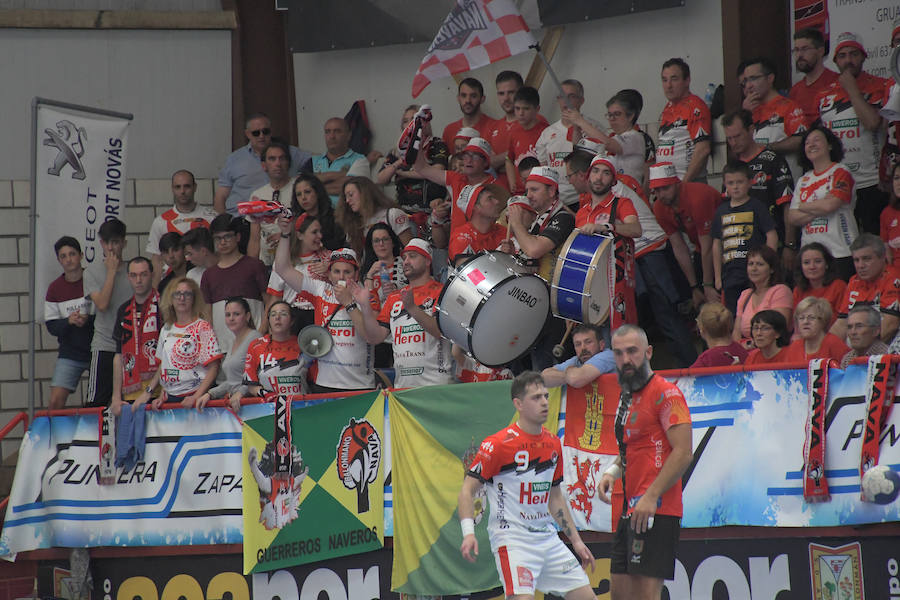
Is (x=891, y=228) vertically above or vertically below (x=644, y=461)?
above

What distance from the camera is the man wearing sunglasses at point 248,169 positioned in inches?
573

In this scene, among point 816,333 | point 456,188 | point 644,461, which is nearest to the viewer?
point 644,461

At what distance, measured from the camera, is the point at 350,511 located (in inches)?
410

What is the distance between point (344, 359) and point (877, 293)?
→ 183 inches

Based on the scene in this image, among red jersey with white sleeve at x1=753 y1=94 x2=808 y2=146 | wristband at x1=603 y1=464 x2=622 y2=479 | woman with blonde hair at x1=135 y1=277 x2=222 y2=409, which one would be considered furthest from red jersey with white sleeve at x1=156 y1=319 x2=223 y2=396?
red jersey with white sleeve at x1=753 y1=94 x2=808 y2=146

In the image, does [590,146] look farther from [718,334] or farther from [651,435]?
[651,435]

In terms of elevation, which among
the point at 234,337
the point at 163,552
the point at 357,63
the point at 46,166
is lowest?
the point at 163,552

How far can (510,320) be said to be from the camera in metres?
9.85

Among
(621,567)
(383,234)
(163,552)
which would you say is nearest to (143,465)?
(163,552)

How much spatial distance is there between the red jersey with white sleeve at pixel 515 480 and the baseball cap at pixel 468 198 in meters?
3.93

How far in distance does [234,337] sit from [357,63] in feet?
18.7

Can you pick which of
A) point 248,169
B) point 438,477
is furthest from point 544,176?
point 248,169

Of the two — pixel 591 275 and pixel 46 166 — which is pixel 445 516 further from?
pixel 46 166

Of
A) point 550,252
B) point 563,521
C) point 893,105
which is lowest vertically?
point 563,521
